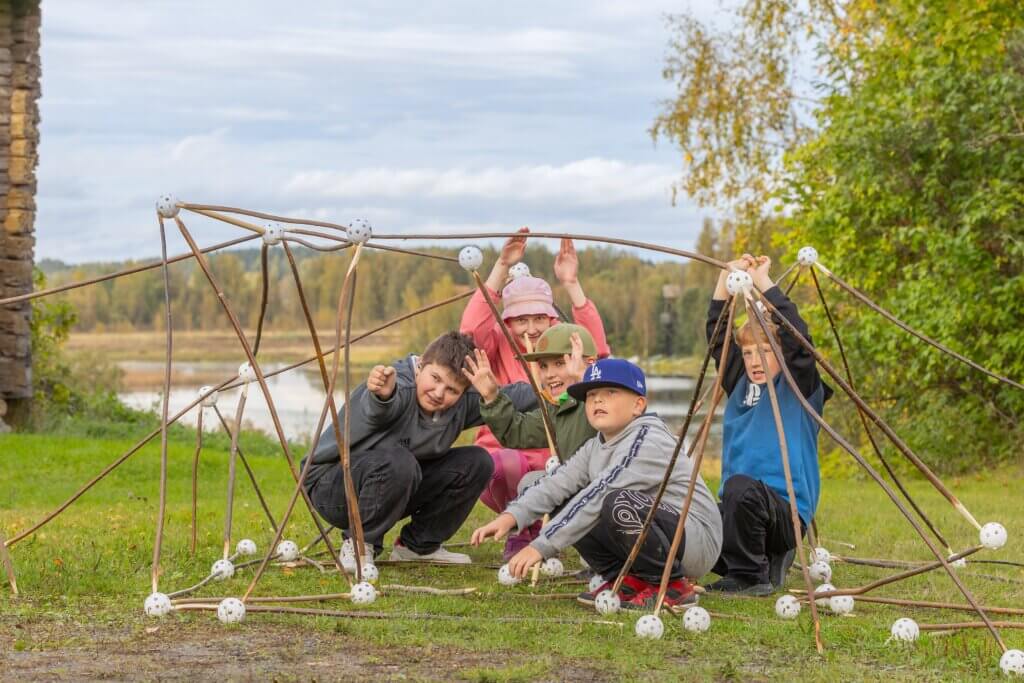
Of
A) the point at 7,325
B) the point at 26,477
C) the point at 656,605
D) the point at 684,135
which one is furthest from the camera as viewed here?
the point at 684,135

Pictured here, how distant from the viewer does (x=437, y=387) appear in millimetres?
5656

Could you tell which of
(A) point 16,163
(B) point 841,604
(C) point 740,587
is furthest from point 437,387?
(A) point 16,163

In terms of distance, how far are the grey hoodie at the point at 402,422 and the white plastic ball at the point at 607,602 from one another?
1.42m

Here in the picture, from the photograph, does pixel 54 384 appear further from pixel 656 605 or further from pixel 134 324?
pixel 134 324

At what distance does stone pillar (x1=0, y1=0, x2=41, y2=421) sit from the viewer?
43.7ft

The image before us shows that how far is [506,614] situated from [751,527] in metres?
1.21

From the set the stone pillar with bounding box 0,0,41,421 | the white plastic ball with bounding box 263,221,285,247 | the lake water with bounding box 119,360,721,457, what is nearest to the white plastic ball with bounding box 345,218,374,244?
the white plastic ball with bounding box 263,221,285,247

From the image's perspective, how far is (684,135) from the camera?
2234 centimetres

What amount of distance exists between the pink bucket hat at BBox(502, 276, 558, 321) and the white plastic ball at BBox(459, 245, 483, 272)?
4.76 feet

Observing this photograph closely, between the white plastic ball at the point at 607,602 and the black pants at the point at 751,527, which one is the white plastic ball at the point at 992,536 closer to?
the black pants at the point at 751,527

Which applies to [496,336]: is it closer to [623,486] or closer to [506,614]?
[623,486]

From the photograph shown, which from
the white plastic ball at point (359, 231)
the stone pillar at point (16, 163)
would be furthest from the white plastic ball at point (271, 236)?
the stone pillar at point (16, 163)

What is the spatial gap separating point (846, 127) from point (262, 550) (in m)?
10.3

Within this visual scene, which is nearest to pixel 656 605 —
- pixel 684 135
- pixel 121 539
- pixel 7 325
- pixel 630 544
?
pixel 630 544
